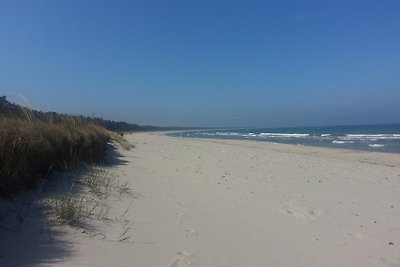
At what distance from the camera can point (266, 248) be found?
3.92 m

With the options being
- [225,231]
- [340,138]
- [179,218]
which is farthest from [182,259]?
[340,138]

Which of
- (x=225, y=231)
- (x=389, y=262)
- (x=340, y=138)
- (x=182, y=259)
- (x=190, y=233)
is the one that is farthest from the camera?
(x=340, y=138)

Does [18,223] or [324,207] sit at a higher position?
[18,223]

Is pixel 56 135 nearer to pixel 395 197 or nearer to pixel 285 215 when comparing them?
pixel 285 215

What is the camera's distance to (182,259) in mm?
3391

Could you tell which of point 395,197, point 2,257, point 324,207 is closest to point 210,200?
point 324,207

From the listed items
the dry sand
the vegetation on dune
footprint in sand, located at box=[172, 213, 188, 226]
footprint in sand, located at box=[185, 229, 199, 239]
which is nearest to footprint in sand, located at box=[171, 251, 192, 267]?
the dry sand

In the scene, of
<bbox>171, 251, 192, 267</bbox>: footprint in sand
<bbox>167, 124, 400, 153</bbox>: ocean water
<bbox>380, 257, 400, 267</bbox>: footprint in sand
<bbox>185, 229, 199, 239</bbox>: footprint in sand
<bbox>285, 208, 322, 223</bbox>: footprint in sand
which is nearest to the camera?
<bbox>171, 251, 192, 267</bbox>: footprint in sand

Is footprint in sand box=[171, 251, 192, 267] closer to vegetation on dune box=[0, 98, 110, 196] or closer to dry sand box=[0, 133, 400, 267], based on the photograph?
dry sand box=[0, 133, 400, 267]

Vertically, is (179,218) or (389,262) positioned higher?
(179,218)

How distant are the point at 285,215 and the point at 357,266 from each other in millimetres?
1806

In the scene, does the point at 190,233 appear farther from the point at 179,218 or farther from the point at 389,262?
the point at 389,262

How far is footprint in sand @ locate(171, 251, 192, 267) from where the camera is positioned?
3265 mm

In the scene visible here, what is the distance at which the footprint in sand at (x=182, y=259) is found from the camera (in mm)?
3265
